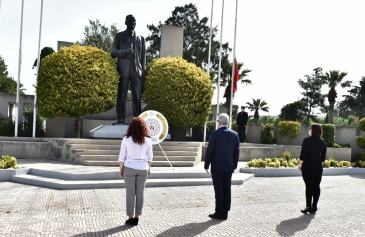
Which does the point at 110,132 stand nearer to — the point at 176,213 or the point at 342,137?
the point at 176,213

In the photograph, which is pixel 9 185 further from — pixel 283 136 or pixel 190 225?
pixel 283 136

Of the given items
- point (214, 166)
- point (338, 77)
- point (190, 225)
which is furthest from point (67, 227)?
point (338, 77)

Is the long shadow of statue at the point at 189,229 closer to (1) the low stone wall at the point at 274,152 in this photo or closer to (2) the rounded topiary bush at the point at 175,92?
(2) the rounded topiary bush at the point at 175,92

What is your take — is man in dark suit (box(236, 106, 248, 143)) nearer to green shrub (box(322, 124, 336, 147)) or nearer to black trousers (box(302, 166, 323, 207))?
green shrub (box(322, 124, 336, 147))

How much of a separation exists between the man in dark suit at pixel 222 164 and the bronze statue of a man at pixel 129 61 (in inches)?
336

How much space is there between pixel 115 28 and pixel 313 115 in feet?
120

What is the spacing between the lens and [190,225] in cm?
605

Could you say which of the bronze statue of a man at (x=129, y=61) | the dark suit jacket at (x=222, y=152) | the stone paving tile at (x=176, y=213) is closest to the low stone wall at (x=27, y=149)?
the bronze statue of a man at (x=129, y=61)

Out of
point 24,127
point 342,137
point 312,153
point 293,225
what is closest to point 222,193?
point 293,225

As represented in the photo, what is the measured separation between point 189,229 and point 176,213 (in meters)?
1.13

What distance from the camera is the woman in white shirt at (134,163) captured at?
19.0 feet

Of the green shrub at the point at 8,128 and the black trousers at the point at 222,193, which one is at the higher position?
the green shrub at the point at 8,128

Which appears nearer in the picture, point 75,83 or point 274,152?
point 75,83

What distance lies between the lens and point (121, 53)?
564 inches
